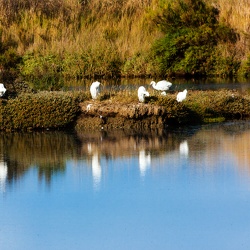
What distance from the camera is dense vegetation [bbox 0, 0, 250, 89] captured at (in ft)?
113

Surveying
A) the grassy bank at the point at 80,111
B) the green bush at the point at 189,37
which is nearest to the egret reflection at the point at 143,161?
the grassy bank at the point at 80,111

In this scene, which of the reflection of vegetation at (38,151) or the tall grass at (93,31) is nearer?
the reflection of vegetation at (38,151)

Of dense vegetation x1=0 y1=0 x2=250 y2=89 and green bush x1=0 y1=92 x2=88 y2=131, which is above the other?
dense vegetation x1=0 y1=0 x2=250 y2=89

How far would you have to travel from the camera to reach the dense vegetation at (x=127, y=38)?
1358 inches

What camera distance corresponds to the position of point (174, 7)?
121 ft

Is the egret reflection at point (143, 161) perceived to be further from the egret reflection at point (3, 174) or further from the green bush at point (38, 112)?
the green bush at point (38, 112)

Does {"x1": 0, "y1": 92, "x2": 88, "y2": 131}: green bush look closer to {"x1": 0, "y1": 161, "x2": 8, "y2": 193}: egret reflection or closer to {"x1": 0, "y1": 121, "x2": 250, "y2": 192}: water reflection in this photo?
{"x1": 0, "y1": 121, "x2": 250, "y2": 192}: water reflection

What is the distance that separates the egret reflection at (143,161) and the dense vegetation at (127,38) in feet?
47.7

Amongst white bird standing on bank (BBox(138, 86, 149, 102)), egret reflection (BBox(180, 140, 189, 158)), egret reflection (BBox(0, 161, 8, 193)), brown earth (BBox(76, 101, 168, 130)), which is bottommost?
egret reflection (BBox(0, 161, 8, 193))

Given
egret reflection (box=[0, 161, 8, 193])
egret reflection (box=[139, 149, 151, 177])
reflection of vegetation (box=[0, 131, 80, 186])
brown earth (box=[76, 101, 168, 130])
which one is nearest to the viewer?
egret reflection (box=[0, 161, 8, 193])

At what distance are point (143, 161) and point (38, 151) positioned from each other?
8.85 feet

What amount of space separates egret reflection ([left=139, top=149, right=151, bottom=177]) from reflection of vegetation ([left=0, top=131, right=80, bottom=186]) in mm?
1525

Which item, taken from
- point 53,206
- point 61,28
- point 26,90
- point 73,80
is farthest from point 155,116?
point 61,28

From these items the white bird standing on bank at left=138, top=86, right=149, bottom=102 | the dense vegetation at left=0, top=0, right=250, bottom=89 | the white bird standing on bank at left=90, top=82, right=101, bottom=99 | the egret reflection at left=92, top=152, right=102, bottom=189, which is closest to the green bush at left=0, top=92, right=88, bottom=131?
the white bird standing on bank at left=90, top=82, right=101, bottom=99
